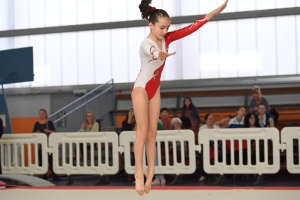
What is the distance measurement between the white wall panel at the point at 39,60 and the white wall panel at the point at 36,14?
1.02ft

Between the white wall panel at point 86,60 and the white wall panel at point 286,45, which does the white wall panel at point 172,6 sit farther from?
the white wall panel at point 286,45

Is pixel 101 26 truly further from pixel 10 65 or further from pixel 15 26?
pixel 10 65

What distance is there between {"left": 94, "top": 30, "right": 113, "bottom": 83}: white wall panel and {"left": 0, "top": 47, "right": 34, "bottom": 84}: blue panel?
14.4 ft

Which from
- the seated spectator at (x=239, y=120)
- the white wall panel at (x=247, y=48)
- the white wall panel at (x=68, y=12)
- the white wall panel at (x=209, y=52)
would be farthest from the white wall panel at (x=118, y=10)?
the seated spectator at (x=239, y=120)

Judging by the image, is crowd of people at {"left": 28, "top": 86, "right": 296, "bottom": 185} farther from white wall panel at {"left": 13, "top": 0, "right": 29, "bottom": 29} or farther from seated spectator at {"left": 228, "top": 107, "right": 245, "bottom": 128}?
white wall panel at {"left": 13, "top": 0, "right": 29, "bottom": 29}

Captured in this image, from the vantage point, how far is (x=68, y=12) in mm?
12656

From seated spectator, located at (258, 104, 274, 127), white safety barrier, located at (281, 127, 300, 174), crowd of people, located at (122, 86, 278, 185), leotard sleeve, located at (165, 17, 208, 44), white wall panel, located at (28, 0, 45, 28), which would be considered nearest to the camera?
leotard sleeve, located at (165, 17, 208, 44)

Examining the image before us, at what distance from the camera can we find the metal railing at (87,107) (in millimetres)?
11734

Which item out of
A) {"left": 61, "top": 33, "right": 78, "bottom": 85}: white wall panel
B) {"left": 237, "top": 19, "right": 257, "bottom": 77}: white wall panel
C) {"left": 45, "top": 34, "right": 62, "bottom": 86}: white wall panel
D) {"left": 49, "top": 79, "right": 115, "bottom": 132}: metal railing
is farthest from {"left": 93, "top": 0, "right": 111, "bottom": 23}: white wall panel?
{"left": 237, "top": 19, "right": 257, "bottom": 77}: white wall panel

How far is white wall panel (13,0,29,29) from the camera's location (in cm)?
1291

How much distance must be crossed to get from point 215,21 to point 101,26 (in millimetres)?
2697

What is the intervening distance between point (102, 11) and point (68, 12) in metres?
0.87

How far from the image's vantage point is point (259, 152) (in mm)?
6320

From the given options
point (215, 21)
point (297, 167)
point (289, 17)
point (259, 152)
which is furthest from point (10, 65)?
point (289, 17)
